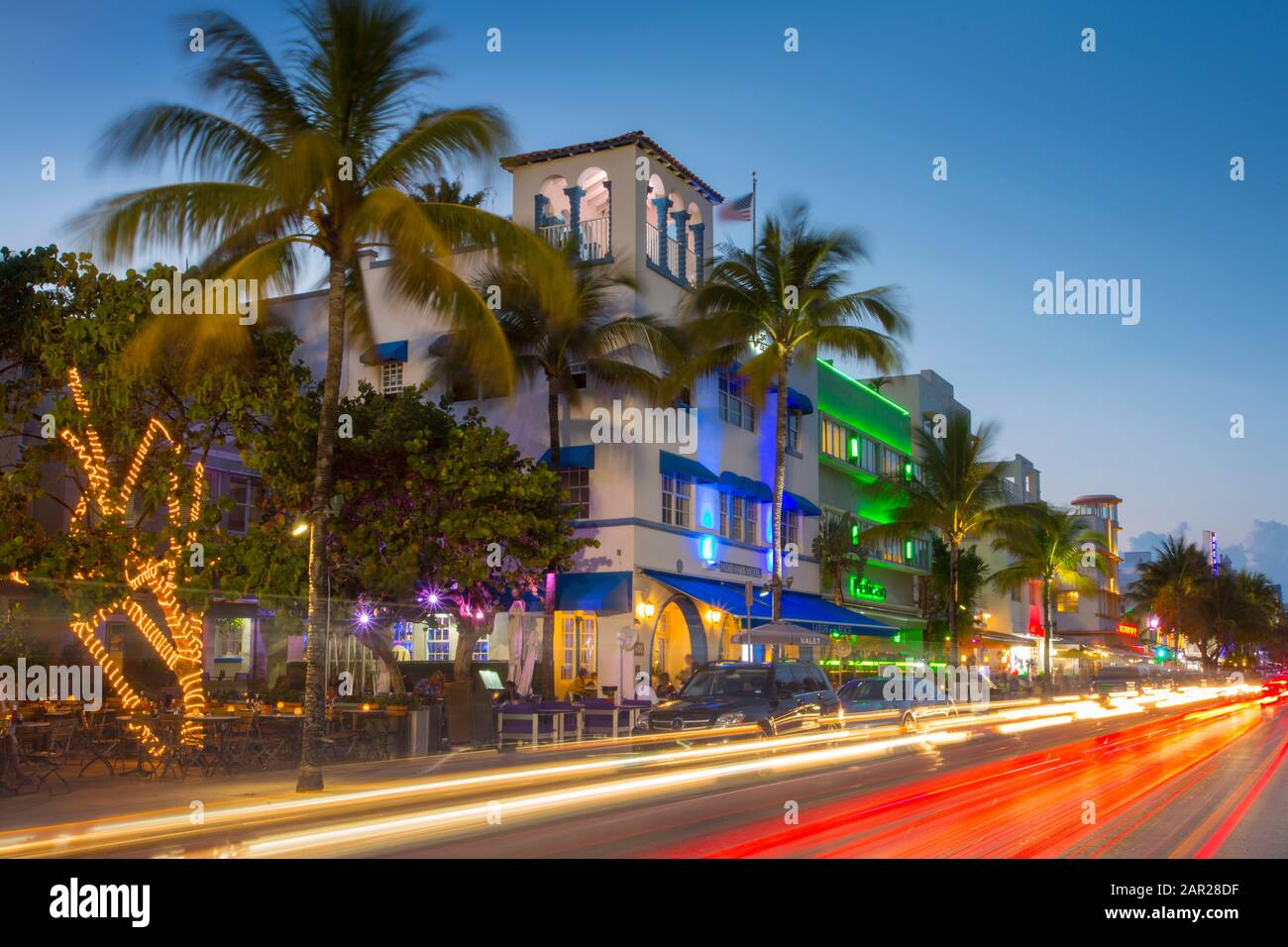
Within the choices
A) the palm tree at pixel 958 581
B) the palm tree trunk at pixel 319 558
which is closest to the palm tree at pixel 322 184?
the palm tree trunk at pixel 319 558

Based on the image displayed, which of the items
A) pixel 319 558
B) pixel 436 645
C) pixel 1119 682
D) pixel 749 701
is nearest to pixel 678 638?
pixel 436 645

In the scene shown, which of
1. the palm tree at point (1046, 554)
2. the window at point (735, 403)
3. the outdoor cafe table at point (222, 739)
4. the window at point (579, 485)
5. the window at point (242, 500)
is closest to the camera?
the outdoor cafe table at point (222, 739)

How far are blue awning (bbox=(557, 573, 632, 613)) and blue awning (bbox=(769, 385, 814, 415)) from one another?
10.9 metres

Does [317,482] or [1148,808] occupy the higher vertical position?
[317,482]

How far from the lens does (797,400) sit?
141ft

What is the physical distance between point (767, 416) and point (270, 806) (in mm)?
31379

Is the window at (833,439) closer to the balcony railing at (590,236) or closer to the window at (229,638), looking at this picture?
the balcony railing at (590,236)

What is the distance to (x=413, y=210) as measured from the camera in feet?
56.4

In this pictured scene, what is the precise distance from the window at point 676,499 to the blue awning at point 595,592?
9.93ft

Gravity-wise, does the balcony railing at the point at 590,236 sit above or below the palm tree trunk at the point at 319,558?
above

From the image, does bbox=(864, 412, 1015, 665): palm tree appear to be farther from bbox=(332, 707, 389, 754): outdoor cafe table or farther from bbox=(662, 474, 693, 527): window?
bbox=(332, 707, 389, 754): outdoor cafe table

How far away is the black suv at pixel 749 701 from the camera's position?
76.3 ft

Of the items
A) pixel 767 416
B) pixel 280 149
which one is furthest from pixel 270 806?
pixel 767 416
